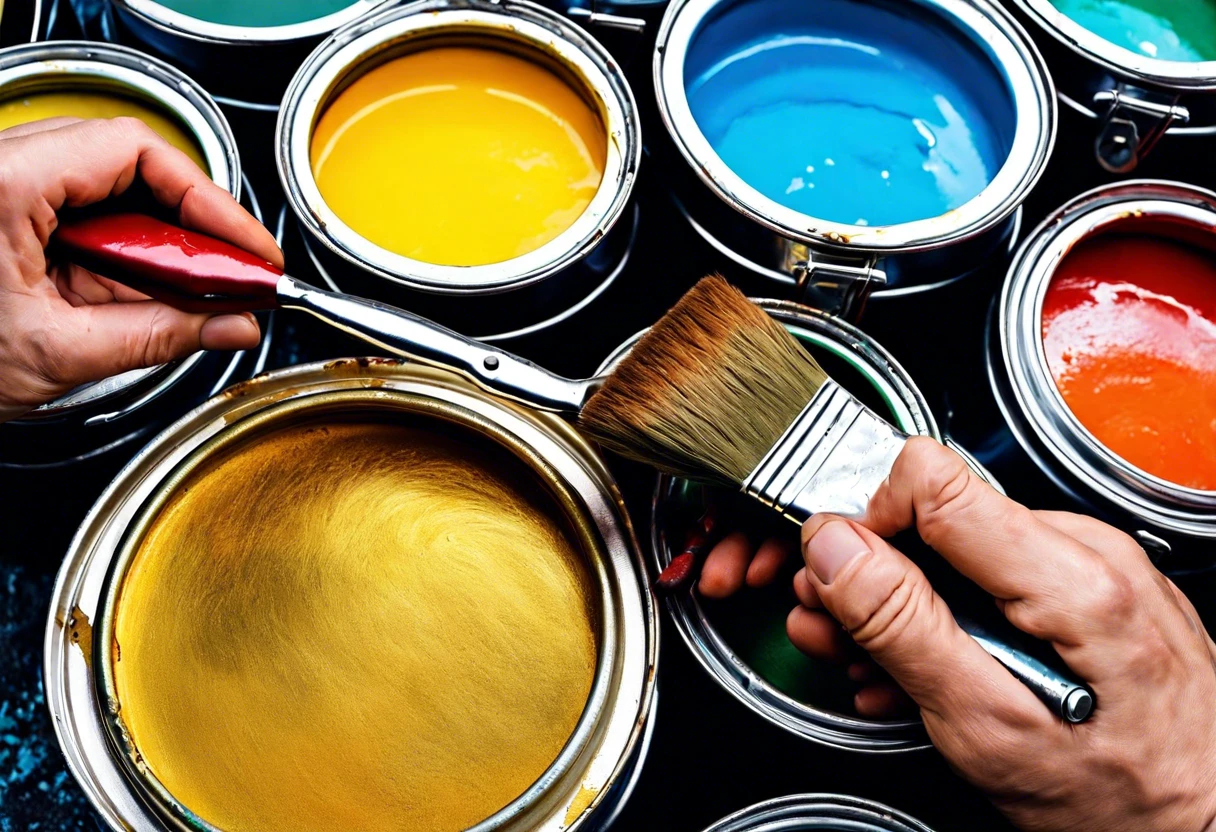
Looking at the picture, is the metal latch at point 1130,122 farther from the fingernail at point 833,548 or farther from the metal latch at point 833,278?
the fingernail at point 833,548

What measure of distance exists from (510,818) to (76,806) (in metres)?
0.94

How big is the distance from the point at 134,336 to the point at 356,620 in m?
→ 0.54

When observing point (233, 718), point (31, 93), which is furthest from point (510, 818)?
point (31, 93)

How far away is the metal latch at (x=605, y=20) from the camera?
1877 mm

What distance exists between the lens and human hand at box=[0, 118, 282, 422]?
4.66ft

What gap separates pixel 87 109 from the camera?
1.90m

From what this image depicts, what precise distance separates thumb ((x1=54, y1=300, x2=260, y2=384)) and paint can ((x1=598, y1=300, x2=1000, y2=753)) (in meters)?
0.59

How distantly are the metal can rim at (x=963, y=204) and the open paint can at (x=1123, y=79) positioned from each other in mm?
84

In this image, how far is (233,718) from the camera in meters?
1.46

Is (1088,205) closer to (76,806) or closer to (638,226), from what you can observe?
(638,226)

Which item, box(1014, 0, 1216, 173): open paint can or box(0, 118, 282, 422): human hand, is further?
box(1014, 0, 1216, 173): open paint can

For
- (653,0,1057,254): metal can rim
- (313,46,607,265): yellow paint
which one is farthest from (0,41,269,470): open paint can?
(653,0,1057,254): metal can rim

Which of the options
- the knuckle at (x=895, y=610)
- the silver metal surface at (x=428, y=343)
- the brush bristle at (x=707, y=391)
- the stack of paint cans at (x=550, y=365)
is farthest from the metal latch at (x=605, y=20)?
the knuckle at (x=895, y=610)

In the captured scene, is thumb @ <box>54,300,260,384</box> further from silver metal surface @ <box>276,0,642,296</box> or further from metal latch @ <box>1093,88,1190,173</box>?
metal latch @ <box>1093,88,1190,173</box>
